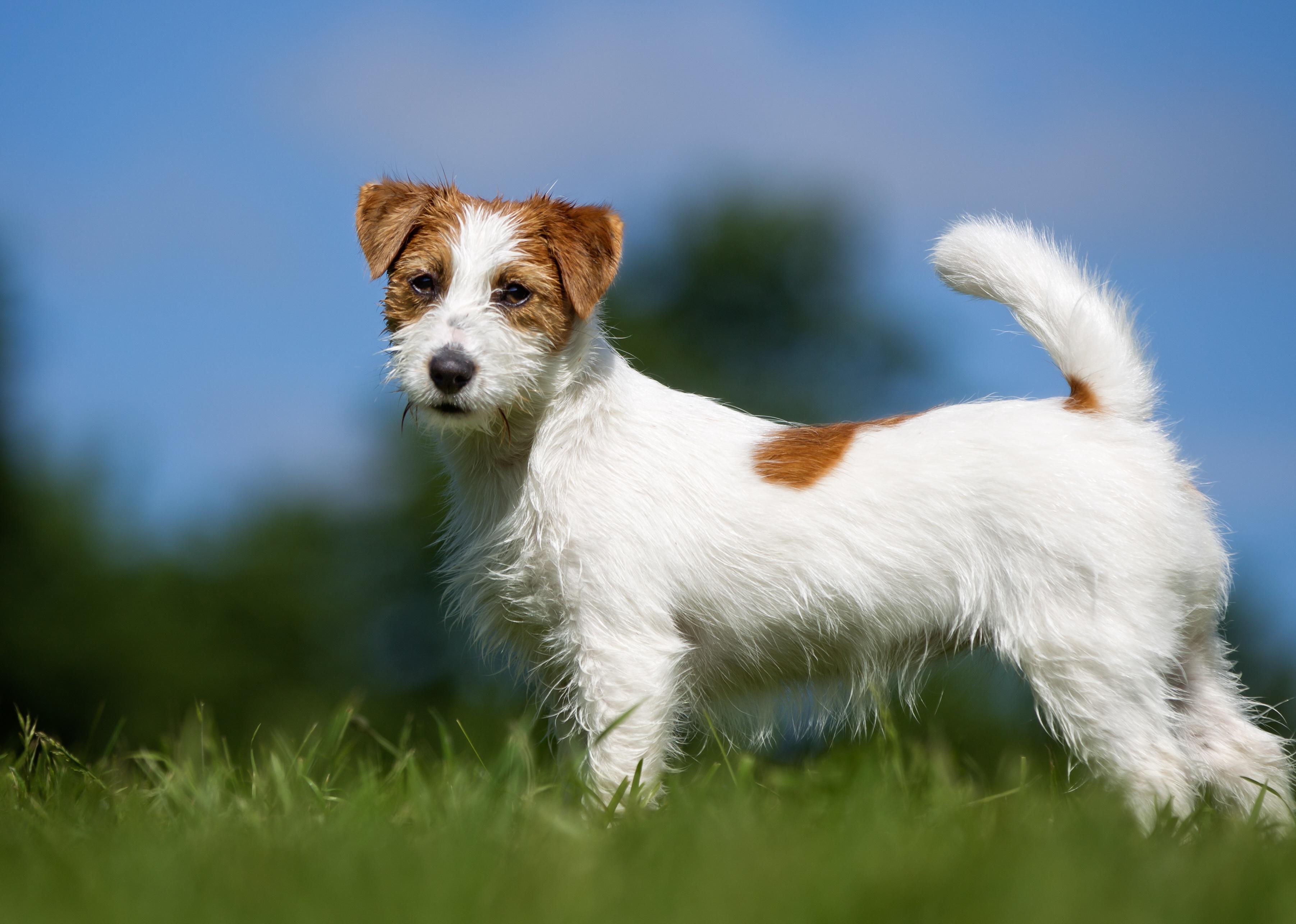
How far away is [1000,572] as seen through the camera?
4.86 meters

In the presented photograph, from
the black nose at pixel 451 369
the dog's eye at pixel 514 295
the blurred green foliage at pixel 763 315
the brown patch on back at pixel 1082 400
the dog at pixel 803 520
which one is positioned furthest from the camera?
the blurred green foliage at pixel 763 315

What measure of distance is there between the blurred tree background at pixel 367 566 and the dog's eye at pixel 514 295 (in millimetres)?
13144

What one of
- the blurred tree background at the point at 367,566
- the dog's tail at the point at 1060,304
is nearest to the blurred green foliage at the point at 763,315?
the blurred tree background at the point at 367,566

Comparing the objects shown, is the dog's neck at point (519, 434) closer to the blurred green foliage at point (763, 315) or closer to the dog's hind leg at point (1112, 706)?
the dog's hind leg at point (1112, 706)

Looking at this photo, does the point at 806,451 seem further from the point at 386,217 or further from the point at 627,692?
the point at 386,217

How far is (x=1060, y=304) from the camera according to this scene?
515 centimetres

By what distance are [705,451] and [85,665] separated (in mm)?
26983

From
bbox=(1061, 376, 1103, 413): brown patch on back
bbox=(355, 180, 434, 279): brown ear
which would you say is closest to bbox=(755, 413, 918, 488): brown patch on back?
bbox=(1061, 376, 1103, 413): brown patch on back

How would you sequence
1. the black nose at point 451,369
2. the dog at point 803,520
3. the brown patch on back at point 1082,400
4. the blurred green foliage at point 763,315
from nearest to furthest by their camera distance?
the black nose at point 451,369
the dog at point 803,520
the brown patch on back at point 1082,400
the blurred green foliage at point 763,315

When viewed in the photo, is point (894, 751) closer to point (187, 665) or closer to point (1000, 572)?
point (1000, 572)

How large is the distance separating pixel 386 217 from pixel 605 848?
10.8ft

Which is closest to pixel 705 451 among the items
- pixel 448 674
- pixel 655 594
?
pixel 655 594

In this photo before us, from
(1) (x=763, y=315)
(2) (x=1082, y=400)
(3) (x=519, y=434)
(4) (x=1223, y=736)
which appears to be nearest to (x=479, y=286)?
(3) (x=519, y=434)

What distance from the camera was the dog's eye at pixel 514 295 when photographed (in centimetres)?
488
